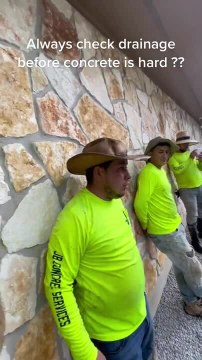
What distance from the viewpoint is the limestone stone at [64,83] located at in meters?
1.28

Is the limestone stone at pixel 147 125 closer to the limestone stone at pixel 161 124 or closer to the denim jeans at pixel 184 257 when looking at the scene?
the limestone stone at pixel 161 124

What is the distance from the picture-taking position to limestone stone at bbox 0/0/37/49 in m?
1.02

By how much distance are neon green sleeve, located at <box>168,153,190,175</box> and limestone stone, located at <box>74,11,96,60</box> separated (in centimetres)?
201

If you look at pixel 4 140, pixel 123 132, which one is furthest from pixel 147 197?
pixel 4 140

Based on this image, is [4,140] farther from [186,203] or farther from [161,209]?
[186,203]

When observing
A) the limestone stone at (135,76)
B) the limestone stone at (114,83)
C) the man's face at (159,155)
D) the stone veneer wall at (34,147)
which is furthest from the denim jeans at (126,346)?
the limestone stone at (135,76)

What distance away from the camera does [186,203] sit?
3555mm

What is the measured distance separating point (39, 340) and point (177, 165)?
2.80 metres

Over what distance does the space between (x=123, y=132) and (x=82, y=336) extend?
146 cm

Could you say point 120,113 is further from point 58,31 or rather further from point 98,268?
point 98,268

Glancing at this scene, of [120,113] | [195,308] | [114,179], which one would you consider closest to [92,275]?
[114,179]

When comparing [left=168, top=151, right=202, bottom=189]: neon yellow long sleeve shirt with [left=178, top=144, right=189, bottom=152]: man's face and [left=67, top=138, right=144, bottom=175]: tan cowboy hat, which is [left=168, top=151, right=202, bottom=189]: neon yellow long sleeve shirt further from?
[left=67, top=138, right=144, bottom=175]: tan cowboy hat

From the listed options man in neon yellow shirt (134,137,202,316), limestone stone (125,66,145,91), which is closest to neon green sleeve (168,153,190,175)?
limestone stone (125,66,145,91)

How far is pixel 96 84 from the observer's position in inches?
68.7
